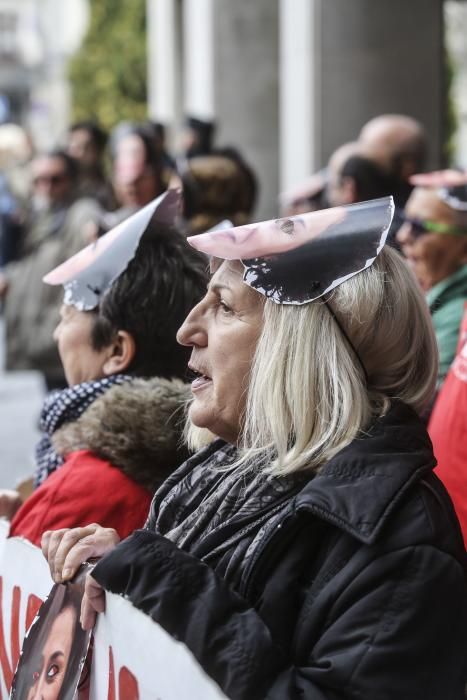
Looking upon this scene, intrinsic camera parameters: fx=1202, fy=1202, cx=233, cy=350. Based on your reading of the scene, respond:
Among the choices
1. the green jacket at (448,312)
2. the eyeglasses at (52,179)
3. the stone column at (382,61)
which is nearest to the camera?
the green jacket at (448,312)

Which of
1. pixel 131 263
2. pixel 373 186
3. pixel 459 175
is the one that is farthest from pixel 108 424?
pixel 373 186

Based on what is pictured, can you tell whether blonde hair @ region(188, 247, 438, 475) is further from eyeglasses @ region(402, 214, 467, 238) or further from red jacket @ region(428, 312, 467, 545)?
eyeglasses @ region(402, 214, 467, 238)

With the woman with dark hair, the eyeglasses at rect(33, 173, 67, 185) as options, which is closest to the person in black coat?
the woman with dark hair

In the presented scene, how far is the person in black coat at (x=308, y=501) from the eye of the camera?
6.17ft

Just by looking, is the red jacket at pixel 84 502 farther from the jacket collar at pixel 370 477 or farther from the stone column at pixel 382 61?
the stone column at pixel 382 61

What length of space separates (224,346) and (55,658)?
67 centimetres

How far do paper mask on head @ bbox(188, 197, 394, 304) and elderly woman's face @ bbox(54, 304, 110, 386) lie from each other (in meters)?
0.86

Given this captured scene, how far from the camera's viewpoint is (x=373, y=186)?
19.1 ft

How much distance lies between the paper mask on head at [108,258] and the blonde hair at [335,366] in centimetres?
80

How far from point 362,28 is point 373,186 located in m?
3.27

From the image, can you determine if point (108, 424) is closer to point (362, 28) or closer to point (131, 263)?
point (131, 263)

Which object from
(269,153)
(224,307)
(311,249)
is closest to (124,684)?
(224,307)

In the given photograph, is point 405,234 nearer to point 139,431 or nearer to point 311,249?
point 139,431

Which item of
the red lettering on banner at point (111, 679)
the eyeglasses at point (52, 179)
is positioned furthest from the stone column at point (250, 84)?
the red lettering on banner at point (111, 679)
